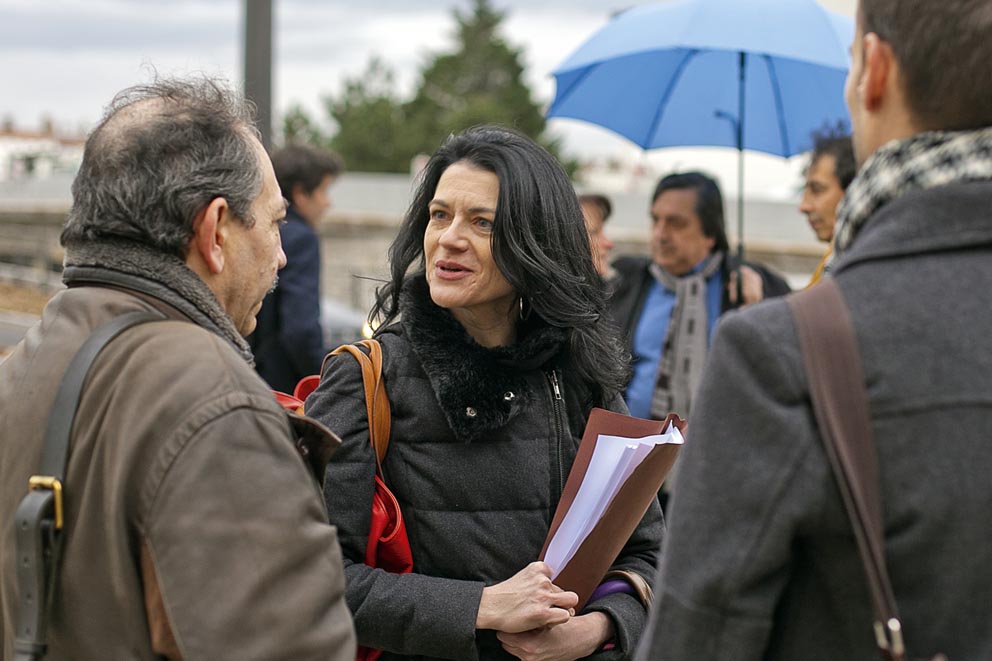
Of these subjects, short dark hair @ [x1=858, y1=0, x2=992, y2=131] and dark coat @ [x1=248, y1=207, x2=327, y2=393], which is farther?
dark coat @ [x1=248, y1=207, x2=327, y2=393]

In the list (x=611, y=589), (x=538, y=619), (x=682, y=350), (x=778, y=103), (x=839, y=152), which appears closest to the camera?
(x=538, y=619)

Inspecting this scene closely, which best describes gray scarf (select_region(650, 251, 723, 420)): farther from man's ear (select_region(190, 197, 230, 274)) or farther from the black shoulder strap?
the black shoulder strap

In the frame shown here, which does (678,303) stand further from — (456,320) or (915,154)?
(915,154)

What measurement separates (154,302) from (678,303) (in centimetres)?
371

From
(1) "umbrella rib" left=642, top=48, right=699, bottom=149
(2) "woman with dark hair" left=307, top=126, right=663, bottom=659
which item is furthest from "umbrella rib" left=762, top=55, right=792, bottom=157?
(2) "woman with dark hair" left=307, top=126, right=663, bottom=659

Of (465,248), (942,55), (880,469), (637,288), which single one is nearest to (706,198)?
(637,288)

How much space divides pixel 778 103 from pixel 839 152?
1.03 metres

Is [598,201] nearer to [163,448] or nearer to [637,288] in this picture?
[637,288]

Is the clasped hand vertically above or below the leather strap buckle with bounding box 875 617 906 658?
below

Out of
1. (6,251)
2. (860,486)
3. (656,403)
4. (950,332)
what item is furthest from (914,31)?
(6,251)

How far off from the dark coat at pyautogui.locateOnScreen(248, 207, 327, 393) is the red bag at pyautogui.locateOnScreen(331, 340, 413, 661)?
2845mm

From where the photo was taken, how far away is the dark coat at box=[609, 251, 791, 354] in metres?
5.29

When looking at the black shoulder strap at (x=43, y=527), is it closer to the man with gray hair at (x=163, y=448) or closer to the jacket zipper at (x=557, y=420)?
the man with gray hair at (x=163, y=448)

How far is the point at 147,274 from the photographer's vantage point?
71.9 inches
